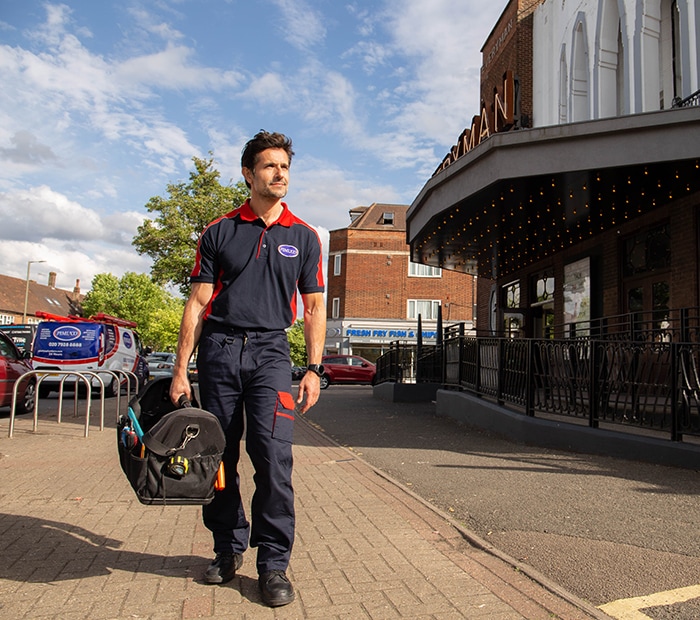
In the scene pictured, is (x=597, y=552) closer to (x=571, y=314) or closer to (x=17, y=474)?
(x=17, y=474)

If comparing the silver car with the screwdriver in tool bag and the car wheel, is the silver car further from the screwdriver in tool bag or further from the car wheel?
the screwdriver in tool bag

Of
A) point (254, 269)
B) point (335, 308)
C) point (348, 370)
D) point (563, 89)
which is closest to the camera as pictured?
point (254, 269)

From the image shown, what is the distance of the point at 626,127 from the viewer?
8344 millimetres

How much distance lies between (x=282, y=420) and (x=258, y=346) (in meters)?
0.37

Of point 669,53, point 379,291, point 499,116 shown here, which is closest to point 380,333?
point 379,291

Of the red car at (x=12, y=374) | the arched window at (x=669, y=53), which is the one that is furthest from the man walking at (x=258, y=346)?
the arched window at (x=669, y=53)

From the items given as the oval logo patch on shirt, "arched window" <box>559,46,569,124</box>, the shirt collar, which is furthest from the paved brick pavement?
"arched window" <box>559,46,569,124</box>

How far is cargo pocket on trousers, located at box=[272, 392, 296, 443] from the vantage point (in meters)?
3.12

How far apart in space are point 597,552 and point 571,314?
12177mm

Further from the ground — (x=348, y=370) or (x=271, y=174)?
(x=271, y=174)

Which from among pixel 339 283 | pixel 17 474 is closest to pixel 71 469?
pixel 17 474

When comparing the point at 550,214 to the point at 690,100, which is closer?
the point at 690,100

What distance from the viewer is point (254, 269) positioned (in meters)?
3.30

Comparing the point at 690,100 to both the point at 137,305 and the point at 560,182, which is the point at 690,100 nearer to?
the point at 560,182
